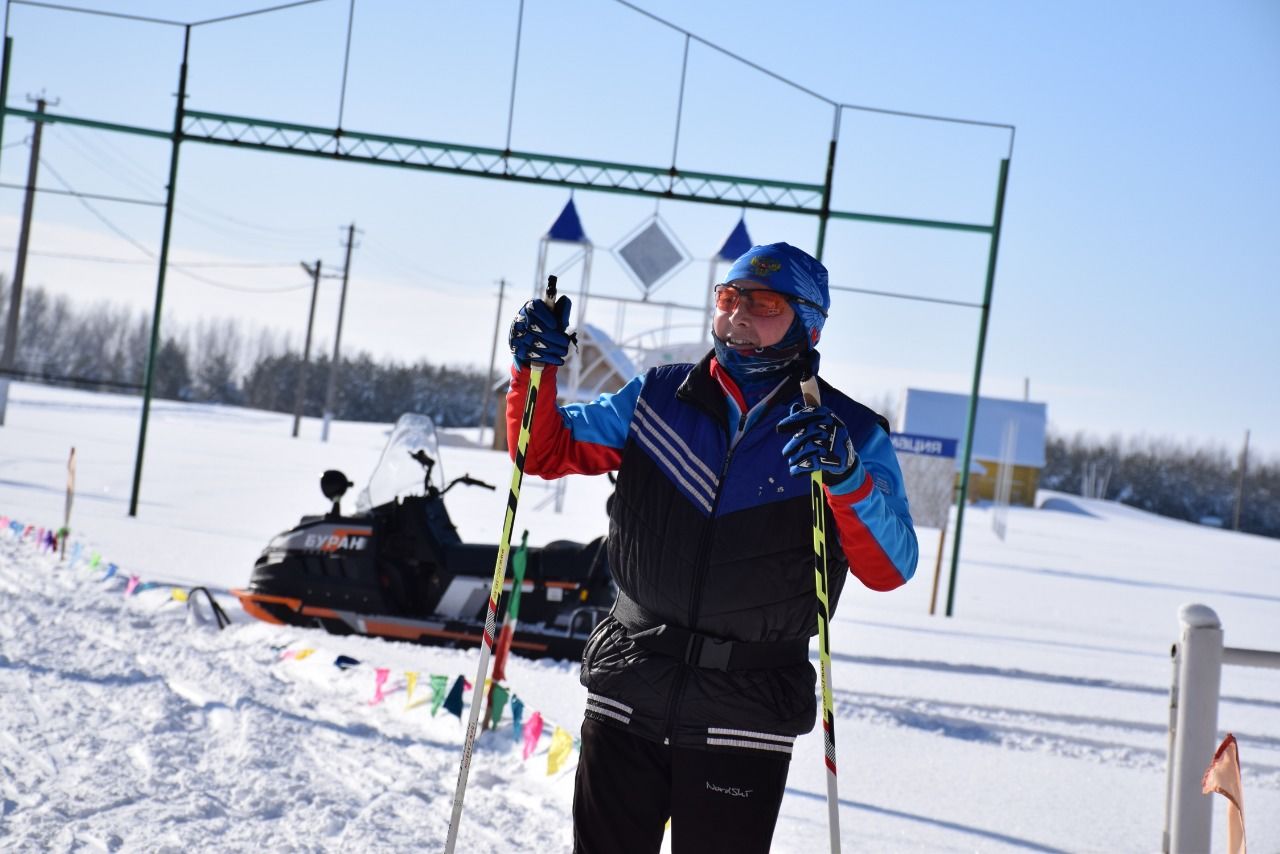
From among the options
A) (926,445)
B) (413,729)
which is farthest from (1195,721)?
(926,445)

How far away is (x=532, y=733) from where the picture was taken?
506cm

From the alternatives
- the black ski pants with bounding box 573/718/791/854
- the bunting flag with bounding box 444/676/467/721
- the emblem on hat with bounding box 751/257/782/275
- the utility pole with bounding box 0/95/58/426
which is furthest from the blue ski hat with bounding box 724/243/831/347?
the utility pole with bounding box 0/95/58/426

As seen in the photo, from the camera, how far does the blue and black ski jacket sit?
2.29 metres

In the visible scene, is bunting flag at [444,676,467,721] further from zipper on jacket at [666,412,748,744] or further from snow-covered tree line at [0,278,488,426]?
snow-covered tree line at [0,278,488,426]

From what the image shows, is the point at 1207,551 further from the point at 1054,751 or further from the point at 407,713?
the point at 407,713

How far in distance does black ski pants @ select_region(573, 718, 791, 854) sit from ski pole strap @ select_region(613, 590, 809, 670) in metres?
0.19

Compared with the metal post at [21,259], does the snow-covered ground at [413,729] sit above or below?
below

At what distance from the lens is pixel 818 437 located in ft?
7.04

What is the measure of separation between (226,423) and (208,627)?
1501 inches

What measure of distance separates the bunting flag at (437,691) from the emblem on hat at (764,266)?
374 centimetres

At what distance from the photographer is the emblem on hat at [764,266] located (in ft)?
8.05

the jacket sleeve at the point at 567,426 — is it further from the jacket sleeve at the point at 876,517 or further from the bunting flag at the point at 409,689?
the bunting flag at the point at 409,689

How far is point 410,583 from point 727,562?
5.63 m

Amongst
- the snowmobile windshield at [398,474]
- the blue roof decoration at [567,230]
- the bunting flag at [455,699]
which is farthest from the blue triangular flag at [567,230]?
the bunting flag at [455,699]
